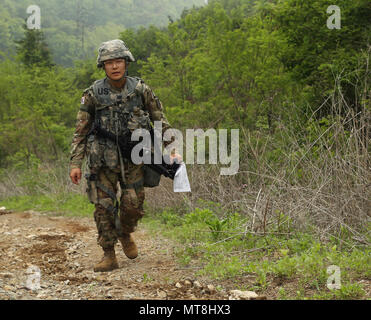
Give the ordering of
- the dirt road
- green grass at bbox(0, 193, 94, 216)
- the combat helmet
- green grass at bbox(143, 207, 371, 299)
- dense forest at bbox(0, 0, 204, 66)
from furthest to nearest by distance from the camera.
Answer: dense forest at bbox(0, 0, 204, 66), green grass at bbox(0, 193, 94, 216), the combat helmet, the dirt road, green grass at bbox(143, 207, 371, 299)

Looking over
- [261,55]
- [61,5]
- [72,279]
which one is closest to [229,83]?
[261,55]

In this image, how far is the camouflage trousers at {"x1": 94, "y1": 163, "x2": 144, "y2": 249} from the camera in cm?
422

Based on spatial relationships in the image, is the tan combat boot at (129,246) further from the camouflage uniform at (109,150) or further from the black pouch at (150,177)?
the black pouch at (150,177)

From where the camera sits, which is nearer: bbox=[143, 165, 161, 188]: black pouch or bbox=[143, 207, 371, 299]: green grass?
bbox=[143, 207, 371, 299]: green grass

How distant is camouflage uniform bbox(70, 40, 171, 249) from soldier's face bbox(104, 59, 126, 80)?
14cm

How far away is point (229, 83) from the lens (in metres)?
10.2

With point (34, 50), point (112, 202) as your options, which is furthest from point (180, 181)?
point (34, 50)

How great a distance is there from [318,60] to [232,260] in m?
5.07

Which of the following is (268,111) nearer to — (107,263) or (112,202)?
(112,202)

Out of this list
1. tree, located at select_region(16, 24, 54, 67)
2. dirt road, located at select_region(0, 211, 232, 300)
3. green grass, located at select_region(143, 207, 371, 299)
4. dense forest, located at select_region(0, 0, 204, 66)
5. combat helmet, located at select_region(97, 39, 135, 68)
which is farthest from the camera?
dense forest, located at select_region(0, 0, 204, 66)

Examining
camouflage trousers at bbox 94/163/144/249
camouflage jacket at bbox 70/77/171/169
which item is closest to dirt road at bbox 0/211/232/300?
camouflage trousers at bbox 94/163/144/249

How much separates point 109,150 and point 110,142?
85 mm

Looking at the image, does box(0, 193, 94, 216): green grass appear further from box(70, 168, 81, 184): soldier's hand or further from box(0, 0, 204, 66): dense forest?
box(0, 0, 204, 66): dense forest

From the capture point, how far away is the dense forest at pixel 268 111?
420cm
